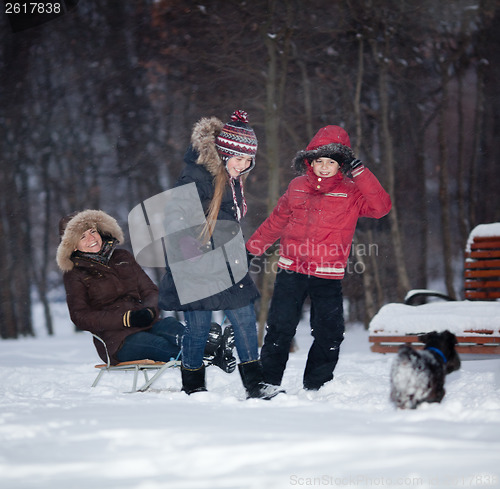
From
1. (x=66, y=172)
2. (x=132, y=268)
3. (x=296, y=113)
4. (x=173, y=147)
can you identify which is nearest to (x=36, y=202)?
(x=66, y=172)

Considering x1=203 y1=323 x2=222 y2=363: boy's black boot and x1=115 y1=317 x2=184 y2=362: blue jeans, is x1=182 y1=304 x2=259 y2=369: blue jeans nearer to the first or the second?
x1=203 y1=323 x2=222 y2=363: boy's black boot

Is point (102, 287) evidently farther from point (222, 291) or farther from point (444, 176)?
point (444, 176)

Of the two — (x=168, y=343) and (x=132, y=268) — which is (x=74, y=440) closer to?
(x=168, y=343)

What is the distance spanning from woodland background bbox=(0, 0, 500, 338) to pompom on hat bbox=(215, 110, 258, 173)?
11.4 feet

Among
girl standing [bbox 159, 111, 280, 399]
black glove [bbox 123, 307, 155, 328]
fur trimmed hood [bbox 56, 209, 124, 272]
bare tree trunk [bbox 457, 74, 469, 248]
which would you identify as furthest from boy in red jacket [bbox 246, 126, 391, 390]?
bare tree trunk [bbox 457, 74, 469, 248]

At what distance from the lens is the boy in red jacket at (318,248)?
421 centimetres

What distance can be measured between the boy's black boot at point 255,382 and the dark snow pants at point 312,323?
0.85ft

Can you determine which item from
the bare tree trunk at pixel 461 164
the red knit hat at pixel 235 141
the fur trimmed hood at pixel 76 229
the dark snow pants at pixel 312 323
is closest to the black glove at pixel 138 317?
the fur trimmed hood at pixel 76 229

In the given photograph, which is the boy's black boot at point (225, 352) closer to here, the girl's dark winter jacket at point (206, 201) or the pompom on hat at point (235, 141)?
the girl's dark winter jacket at point (206, 201)

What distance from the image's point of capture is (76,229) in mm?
4824

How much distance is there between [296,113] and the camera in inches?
343

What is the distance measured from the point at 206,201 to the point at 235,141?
0.43m

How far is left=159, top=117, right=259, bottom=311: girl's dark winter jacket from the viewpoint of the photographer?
405 cm

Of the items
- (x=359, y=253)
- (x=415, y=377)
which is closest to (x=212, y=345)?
(x=415, y=377)
